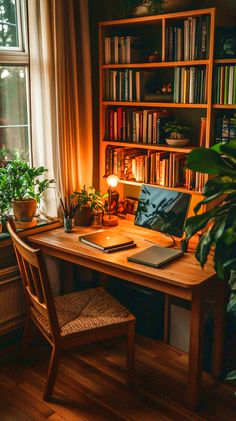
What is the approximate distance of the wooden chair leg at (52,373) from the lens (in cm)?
247

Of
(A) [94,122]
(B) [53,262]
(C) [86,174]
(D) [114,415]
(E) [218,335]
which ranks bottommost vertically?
(D) [114,415]

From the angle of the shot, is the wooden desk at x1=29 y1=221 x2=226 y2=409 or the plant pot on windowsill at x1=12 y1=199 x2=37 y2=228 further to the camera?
the plant pot on windowsill at x1=12 y1=199 x2=37 y2=228

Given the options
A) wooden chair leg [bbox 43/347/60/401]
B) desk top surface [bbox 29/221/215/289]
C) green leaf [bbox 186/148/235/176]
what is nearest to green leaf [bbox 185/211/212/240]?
green leaf [bbox 186/148/235/176]

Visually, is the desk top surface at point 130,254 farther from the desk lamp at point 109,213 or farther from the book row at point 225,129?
the book row at point 225,129

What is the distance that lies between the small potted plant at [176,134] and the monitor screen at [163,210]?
305 millimetres

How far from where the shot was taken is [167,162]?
3.07 m

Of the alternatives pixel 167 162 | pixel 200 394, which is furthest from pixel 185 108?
pixel 200 394

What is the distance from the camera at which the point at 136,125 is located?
3.21 m

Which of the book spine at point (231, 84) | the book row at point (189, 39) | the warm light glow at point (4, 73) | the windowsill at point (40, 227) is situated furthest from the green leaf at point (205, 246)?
the warm light glow at point (4, 73)

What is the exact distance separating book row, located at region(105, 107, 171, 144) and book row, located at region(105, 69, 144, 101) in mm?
85

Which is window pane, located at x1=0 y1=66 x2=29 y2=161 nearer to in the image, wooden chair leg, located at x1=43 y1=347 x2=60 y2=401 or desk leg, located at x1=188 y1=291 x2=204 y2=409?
wooden chair leg, located at x1=43 y1=347 x2=60 y2=401

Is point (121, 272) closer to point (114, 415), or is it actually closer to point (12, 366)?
point (114, 415)

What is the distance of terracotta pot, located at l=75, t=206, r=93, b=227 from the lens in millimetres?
3143

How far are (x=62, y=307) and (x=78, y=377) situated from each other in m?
0.42
